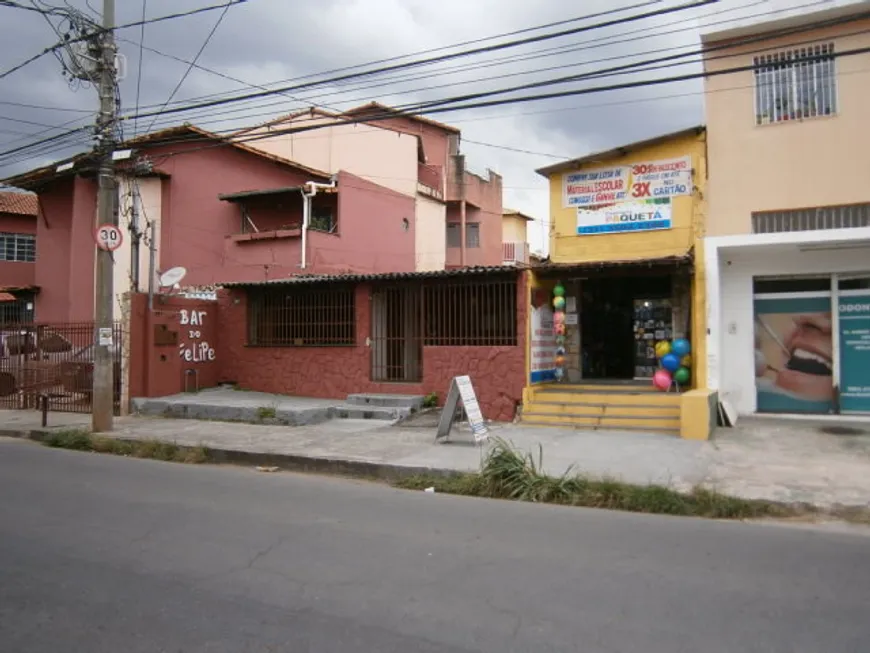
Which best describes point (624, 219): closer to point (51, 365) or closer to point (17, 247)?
point (51, 365)

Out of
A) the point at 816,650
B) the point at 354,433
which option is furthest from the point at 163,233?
the point at 816,650

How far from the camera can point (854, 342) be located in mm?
12367

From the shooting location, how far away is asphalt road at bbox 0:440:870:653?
3826 mm

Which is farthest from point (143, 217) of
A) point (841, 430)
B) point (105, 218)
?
point (841, 430)

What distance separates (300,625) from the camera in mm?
3967

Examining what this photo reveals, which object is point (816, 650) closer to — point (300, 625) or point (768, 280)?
point (300, 625)

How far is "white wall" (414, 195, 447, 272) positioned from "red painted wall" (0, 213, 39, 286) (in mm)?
16892

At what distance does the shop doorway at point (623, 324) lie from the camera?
1459 centimetres

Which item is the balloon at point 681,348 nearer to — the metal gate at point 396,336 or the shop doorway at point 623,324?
the shop doorway at point 623,324

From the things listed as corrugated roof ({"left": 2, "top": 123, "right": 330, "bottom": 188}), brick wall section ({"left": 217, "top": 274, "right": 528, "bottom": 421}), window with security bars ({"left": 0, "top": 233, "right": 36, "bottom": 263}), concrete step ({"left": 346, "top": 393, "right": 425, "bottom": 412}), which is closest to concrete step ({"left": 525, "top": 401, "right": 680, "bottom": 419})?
brick wall section ({"left": 217, "top": 274, "right": 528, "bottom": 421})

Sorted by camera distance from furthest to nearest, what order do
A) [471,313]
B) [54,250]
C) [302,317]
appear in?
[54,250] → [302,317] → [471,313]

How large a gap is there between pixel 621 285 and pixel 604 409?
3.90 m

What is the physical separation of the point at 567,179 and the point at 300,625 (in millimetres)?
12105

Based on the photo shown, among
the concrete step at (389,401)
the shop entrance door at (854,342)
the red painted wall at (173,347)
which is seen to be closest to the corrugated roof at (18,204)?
the red painted wall at (173,347)
